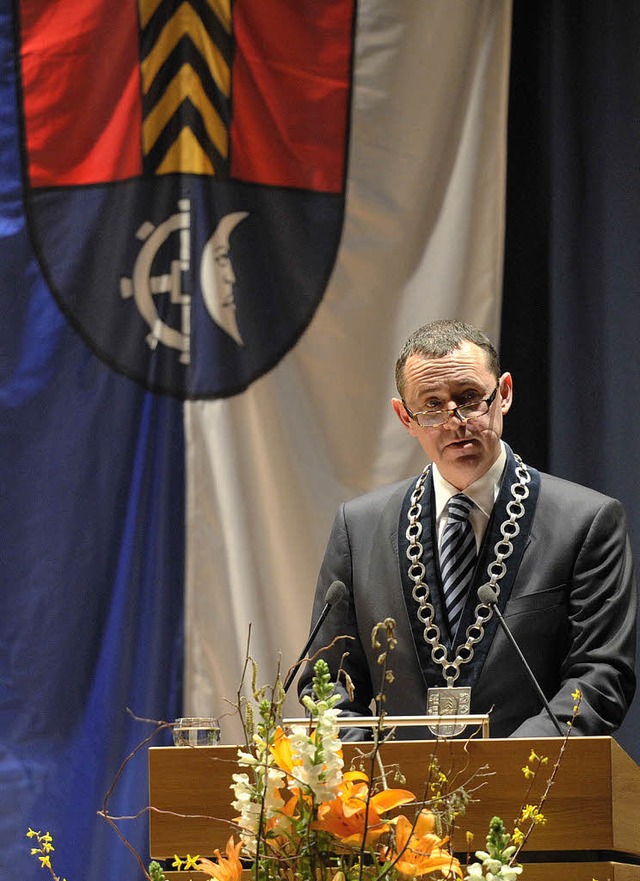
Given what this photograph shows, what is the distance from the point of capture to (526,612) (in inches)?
114

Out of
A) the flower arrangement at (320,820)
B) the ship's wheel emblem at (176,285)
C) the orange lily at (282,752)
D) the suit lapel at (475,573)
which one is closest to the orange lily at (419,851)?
the flower arrangement at (320,820)

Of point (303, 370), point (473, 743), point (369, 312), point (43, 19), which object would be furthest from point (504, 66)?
point (473, 743)

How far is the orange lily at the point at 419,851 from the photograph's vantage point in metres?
1.20

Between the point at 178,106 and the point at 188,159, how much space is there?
0.56 feet

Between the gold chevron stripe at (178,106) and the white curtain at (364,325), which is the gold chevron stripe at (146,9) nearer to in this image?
the gold chevron stripe at (178,106)

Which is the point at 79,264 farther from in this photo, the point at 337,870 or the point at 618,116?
the point at 337,870

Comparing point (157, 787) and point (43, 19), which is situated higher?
point (43, 19)

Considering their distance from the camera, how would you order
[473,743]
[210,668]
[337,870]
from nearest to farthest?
[337,870], [473,743], [210,668]

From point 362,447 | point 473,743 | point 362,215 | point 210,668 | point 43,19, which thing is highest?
point 43,19

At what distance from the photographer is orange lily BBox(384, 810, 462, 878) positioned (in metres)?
1.20

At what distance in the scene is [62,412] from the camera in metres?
4.12

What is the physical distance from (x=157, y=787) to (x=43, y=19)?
9.28 ft

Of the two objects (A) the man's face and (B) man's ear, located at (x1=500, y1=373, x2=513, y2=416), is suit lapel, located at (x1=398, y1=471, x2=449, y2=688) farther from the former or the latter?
(B) man's ear, located at (x1=500, y1=373, x2=513, y2=416)

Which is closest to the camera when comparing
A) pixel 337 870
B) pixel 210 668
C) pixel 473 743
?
pixel 337 870
